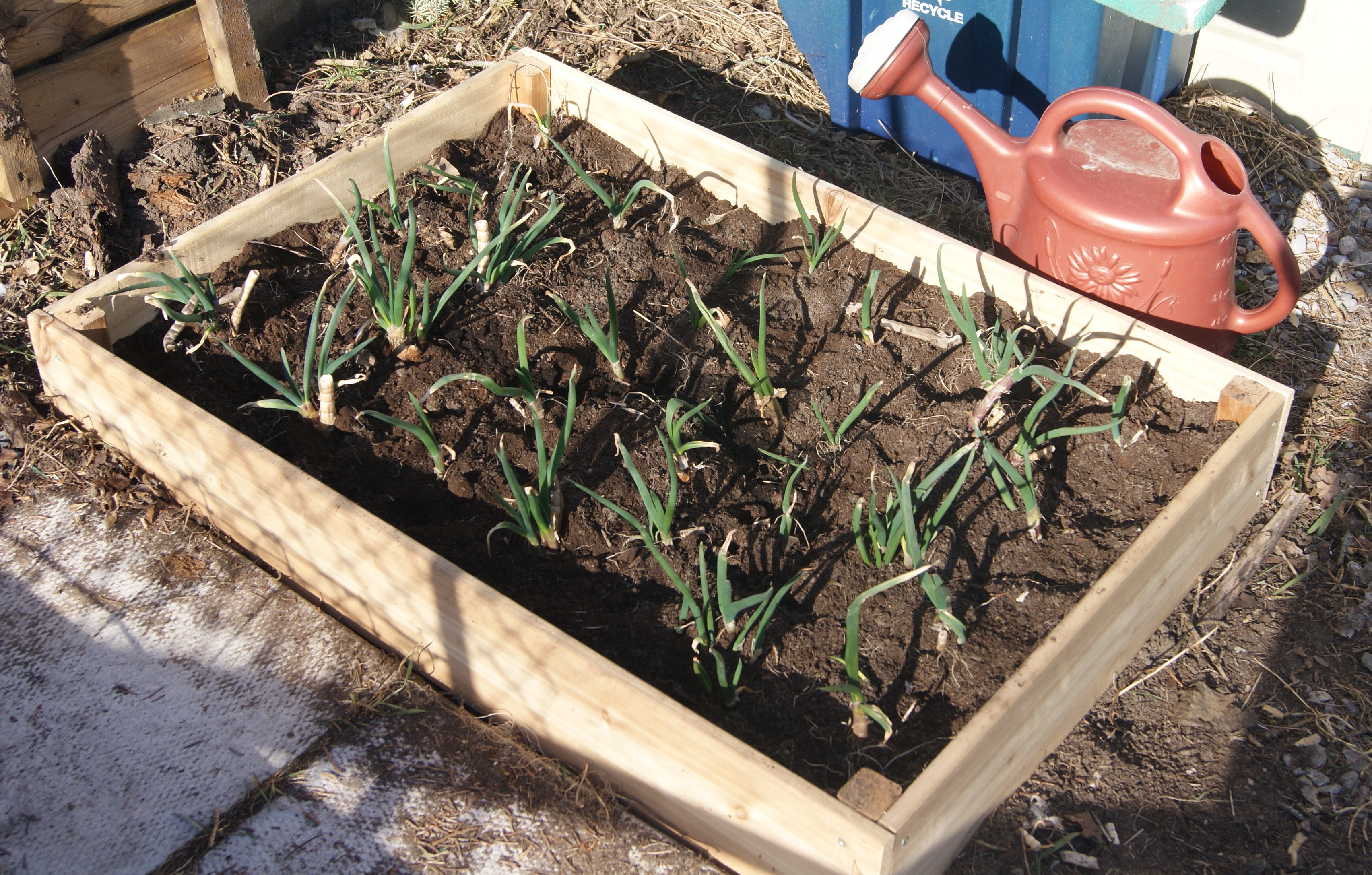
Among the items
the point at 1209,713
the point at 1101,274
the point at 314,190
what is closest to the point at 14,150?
the point at 314,190

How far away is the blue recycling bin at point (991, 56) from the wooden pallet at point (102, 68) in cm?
155

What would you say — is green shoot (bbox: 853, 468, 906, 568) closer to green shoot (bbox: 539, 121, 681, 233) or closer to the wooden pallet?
green shoot (bbox: 539, 121, 681, 233)

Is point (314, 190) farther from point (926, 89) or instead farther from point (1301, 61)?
point (1301, 61)

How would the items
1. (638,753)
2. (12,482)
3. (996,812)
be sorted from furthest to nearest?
(12,482), (996,812), (638,753)

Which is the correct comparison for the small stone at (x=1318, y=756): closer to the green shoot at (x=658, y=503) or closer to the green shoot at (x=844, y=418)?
the green shoot at (x=844, y=418)

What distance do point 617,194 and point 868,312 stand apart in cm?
76

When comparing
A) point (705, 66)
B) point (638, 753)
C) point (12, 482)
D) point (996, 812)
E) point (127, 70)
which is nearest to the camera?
point (638, 753)

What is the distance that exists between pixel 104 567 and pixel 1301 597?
235 centimetres

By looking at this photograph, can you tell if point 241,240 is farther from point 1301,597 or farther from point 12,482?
point 1301,597

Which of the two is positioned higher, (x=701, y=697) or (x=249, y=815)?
(x=701, y=697)

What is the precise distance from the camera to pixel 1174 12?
230 cm

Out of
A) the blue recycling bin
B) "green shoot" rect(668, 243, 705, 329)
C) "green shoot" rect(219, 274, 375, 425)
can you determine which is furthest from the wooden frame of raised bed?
the blue recycling bin

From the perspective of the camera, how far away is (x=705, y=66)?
3604 mm

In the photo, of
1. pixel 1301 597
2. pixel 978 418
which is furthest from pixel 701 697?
pixel 1301 597
